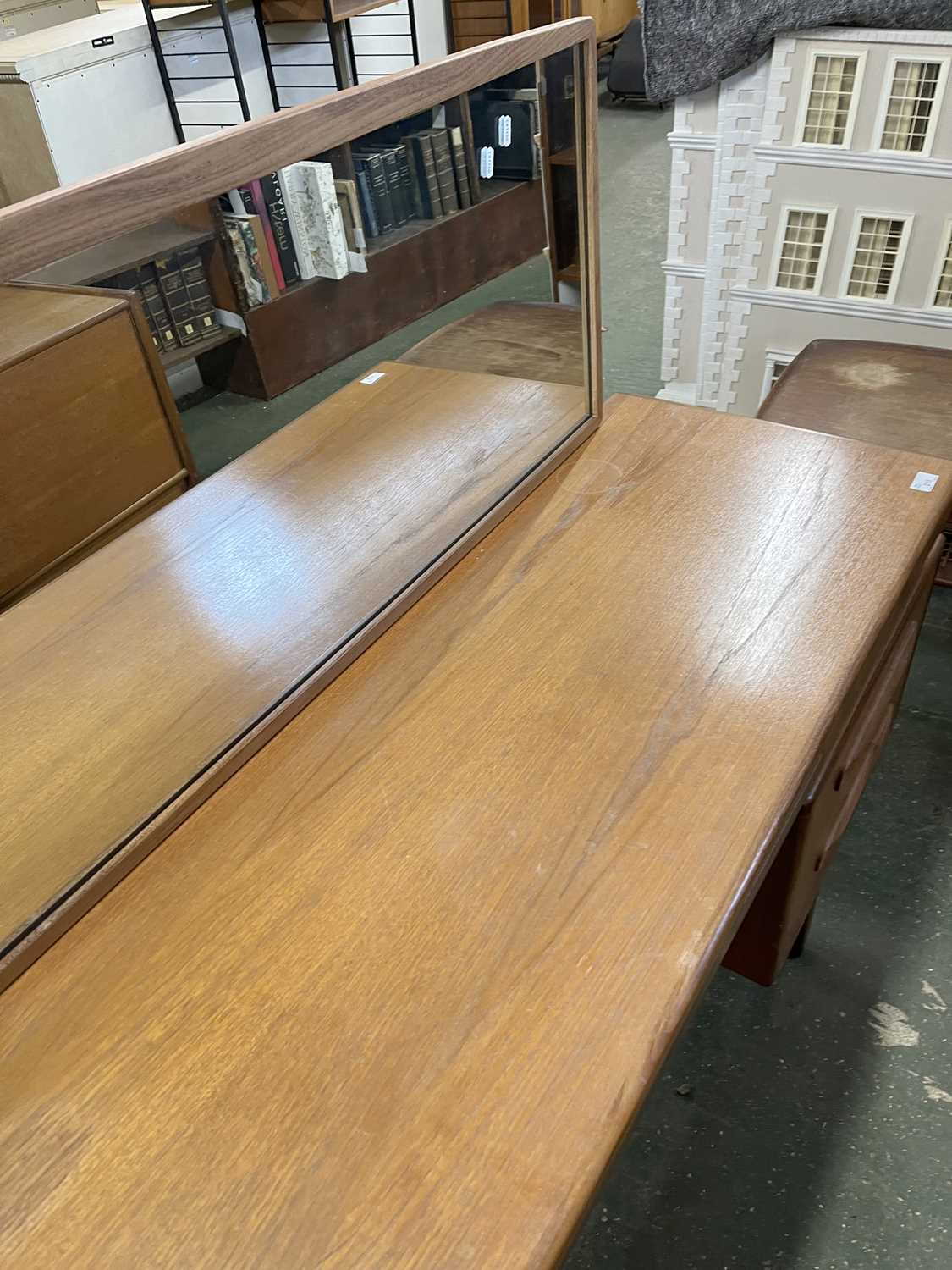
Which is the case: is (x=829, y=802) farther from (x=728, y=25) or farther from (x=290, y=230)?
(x=728, y=25)

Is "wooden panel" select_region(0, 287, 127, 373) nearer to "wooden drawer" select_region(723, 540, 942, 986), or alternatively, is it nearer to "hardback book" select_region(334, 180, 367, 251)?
"hardback book" select_region(334, 180, 367, 251)

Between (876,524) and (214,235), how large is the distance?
701mm

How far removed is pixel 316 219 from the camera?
29.0 inches

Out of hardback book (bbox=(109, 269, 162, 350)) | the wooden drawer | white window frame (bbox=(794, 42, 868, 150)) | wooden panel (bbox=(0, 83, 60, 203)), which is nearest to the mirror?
hardback book (bbox=(109, 269, 162, 350))

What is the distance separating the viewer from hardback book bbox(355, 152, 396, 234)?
2.41 feet

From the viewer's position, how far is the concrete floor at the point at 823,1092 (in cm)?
107

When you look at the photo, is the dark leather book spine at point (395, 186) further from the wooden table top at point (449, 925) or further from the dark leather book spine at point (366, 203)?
the wooden table top at point (449, 925)

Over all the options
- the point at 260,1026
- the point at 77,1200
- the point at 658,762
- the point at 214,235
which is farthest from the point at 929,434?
the point at 77,1200

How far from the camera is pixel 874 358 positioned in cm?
178

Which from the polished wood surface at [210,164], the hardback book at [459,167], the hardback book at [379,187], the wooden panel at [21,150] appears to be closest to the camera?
the polished wood surface at [210,164]

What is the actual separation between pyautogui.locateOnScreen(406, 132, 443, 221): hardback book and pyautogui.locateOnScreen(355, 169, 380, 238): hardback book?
5 cm

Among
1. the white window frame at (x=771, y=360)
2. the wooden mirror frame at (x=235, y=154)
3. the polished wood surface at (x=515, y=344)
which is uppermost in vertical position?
the wooden mirror frame at (x=235, y=154)

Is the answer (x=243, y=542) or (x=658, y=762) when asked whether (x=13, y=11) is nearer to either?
(x=243, y=542)

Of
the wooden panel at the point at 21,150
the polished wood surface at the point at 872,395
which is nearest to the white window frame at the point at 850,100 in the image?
the polished wood surface at the point at 872,395
